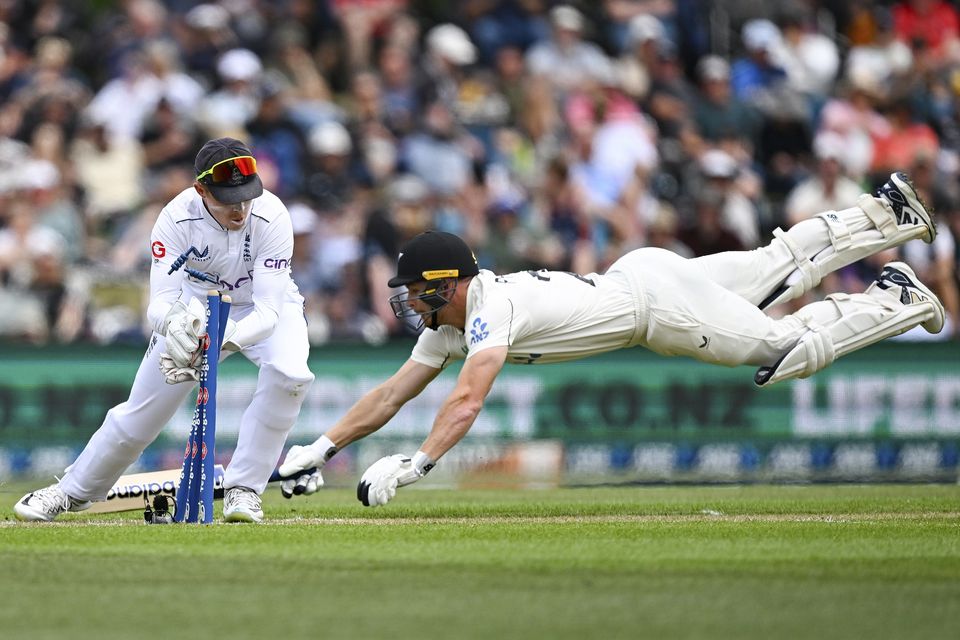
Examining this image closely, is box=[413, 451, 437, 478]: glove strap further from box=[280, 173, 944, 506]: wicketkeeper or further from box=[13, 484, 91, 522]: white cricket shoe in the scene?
box=[13, 484, 91, 522]: white cricket shoe

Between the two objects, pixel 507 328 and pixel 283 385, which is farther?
pixel 283 385

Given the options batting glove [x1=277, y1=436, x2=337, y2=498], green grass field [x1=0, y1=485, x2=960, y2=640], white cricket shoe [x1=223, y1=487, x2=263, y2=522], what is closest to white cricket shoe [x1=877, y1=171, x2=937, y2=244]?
green grass field [x1=0, y1=485, x2=960, y2=640]

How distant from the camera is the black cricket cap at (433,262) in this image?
29.1ft

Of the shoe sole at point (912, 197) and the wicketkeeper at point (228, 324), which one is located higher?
the shoe sole at point (912, 197)

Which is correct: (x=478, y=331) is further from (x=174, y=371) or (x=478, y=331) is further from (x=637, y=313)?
(x=174, y=371)

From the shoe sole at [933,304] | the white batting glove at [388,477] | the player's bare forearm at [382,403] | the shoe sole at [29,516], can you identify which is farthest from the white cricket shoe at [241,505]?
the shoe sole at [933,304]

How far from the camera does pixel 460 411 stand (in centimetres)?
841

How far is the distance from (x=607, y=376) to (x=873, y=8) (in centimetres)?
827

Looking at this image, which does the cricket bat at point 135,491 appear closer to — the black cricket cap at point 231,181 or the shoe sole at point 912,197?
the black cricket cap at point 231,181

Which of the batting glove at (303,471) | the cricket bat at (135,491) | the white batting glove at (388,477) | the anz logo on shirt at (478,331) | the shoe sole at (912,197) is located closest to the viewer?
the white batting glove at (388,477)

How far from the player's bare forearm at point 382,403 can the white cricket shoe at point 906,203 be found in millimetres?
3242

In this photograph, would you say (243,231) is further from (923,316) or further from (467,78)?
(467,78)

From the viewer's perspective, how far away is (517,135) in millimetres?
18219

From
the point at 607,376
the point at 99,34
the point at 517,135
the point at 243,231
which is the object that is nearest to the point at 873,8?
the point at 517,135
